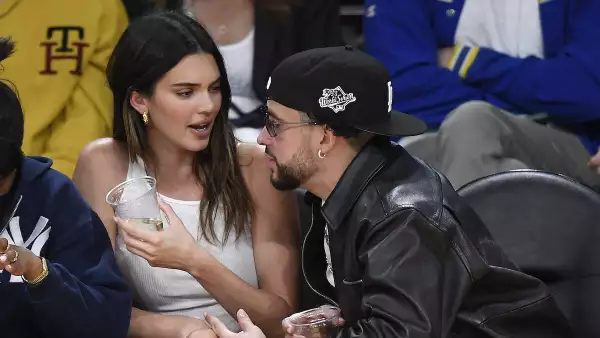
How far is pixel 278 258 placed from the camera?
2.26m

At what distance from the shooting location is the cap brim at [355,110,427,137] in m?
1.85

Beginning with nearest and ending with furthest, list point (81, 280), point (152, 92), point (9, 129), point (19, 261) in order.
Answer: point (19, 261), point (9, 129), point (81, 280), point (152, 92)

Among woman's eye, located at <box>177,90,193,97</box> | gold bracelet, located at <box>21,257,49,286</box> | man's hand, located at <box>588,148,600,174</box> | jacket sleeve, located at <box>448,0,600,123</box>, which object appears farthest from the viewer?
jacket sleeve, located at <box>448,0,600,123</box>

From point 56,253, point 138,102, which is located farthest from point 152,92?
point 56,253

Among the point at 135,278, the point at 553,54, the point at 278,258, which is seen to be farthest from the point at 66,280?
the point at 553,54

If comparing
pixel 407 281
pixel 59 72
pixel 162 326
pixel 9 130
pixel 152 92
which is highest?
pixel 9 130

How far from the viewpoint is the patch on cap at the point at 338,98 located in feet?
6.04

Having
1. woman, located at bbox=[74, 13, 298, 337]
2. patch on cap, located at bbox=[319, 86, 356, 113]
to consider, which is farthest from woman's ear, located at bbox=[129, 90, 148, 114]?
patch on cap, located at bbox=[319, 86, 356, 113]

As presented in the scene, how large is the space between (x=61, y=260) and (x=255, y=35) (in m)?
1.47

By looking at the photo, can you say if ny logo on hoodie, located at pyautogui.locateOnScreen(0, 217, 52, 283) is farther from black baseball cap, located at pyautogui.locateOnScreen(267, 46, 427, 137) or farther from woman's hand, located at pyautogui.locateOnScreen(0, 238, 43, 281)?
black baseball cap, located at pyautogui.locateOnScreen(267, 46, 427, 137)

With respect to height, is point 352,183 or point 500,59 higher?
point 352,183

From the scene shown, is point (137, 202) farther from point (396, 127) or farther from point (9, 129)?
point (396, 127)

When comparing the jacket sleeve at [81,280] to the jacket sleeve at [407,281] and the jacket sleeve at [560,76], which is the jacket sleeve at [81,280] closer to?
the jacket sleeve at [407,281]

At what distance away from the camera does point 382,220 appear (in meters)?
1.74
